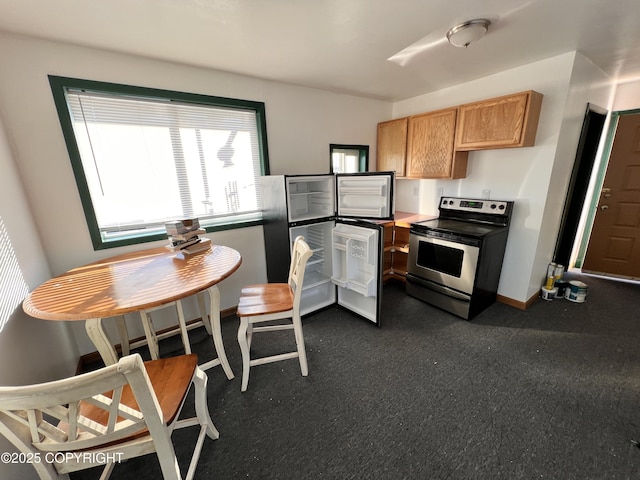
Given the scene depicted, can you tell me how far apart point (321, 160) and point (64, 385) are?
2.83m

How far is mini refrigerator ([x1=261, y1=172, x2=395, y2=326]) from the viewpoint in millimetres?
2258

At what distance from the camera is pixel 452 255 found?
2496 millimetres

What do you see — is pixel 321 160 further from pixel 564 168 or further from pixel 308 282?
pixel 564 168

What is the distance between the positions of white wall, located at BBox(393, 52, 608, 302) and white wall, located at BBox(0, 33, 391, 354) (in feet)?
6.50

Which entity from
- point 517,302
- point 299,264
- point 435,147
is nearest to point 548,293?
point 517,302

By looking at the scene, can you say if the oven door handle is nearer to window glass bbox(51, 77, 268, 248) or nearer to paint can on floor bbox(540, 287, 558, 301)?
paint can on floor bbox(540, 287, 558, 301)

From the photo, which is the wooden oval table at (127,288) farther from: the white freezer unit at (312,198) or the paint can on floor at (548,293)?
the paint can on floor at (548,293)

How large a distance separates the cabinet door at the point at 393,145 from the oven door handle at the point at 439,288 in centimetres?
134

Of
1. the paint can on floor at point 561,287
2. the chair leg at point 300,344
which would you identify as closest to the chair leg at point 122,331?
the chair leg at point 300,344

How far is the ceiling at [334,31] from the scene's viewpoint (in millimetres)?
1381

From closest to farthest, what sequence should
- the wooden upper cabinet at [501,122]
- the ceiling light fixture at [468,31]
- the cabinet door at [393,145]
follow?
the ceiling light fixture at [468,31] < the wooden upper cabinet at [501,122] < the cabinet door at [393,145]

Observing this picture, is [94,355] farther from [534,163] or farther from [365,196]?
[534,163]

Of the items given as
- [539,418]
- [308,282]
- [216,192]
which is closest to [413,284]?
[308,282]

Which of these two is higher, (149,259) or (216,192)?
(216,192)
